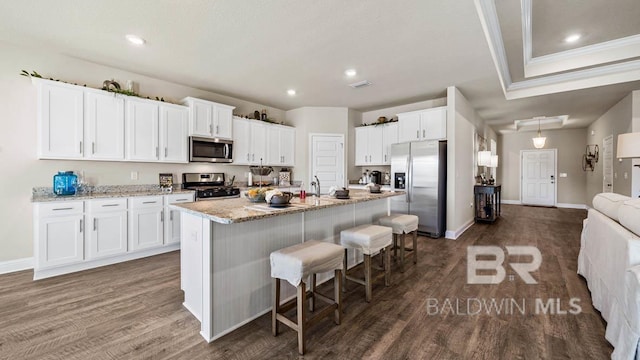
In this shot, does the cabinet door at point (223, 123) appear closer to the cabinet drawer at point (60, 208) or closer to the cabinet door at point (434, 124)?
the cabinet drawer at point (60, 208)

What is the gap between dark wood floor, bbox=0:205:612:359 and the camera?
179 cm

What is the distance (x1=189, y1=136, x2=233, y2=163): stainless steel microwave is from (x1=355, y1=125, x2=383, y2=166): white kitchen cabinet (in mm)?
2954

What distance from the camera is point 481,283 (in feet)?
9.46

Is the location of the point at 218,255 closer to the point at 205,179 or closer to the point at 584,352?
the point at 584,352

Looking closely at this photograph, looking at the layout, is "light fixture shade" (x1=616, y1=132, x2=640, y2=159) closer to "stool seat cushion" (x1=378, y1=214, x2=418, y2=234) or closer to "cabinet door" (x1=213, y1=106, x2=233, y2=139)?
"stool seat cushion" (x1=378, y1=214, x2=418, y2=234)

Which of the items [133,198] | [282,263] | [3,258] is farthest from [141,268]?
[282,263]

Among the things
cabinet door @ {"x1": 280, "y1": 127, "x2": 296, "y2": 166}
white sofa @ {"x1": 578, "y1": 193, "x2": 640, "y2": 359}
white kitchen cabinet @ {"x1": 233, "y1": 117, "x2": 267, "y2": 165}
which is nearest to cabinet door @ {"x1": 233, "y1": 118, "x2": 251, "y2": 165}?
white kitchen cabinet @ {"x1": 233, "y1": 117, "x2": 267, "y2": 165}

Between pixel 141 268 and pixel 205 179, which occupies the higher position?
pixel 205 179

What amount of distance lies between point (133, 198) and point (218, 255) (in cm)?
239

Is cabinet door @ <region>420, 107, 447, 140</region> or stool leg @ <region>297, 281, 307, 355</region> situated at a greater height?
cabinet door @ <region>420, 107, 447, 140</region>

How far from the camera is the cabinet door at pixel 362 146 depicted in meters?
6.24

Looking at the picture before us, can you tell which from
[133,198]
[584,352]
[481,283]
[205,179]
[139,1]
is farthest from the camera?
[205,179]

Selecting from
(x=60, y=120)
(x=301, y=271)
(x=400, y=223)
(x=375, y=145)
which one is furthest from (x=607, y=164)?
(x=60, y=120)

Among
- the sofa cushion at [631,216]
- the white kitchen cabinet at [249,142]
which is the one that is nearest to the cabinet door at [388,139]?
the white kitchen cabinet at [249,142]
